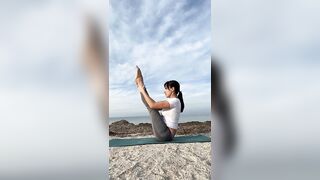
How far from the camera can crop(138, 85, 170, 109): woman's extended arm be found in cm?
239

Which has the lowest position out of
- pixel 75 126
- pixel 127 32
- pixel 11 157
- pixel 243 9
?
pixel 11 157

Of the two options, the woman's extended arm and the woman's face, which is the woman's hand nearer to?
the woman's extended arm

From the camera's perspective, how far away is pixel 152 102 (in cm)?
241

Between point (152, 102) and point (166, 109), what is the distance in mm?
104

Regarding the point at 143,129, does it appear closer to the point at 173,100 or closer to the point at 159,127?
the point at 159,127

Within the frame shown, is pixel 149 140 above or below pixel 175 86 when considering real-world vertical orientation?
below

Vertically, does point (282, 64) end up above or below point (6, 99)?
above

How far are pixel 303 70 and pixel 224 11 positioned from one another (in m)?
0.62

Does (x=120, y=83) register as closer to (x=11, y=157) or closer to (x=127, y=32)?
(x=127, y=32)

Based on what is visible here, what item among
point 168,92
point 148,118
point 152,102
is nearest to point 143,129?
point 148,118

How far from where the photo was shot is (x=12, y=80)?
7.08 feet

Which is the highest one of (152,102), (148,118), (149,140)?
(152,102)

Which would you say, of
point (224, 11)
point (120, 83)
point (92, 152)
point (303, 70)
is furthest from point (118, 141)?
point (303, 70)

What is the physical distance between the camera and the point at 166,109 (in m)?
2.44
